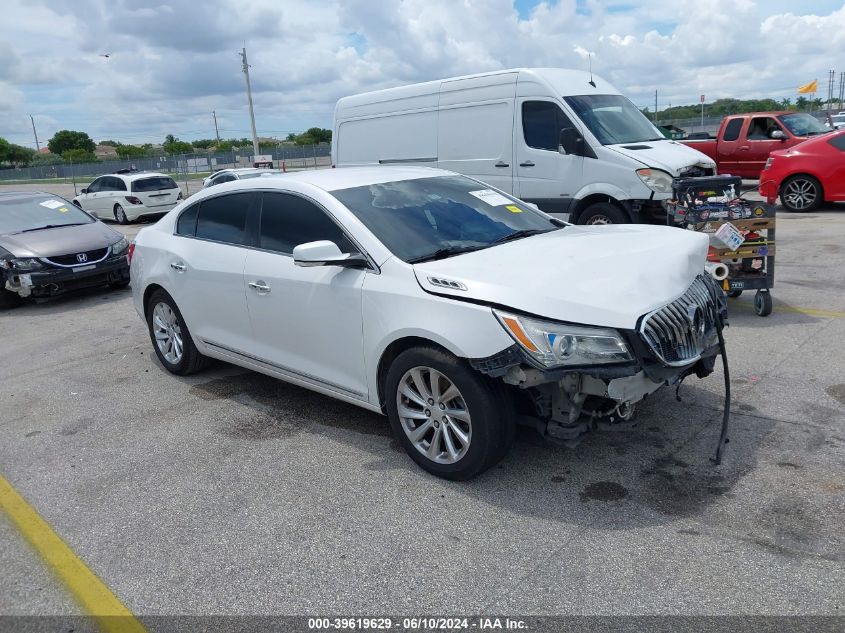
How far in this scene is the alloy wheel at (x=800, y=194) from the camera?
43.6 feet

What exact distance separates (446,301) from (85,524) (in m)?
2.23

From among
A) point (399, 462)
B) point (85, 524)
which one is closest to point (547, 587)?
point (399, 462)

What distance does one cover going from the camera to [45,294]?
9312mm

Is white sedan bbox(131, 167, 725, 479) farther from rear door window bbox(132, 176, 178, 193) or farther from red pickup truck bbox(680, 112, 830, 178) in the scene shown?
rear door window bbox(132, 176, 178, 193)

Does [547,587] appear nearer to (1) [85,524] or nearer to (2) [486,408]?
(2) [486,408]

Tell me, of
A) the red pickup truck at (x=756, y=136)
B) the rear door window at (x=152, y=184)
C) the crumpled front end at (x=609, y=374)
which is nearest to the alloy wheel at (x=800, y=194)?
the red pickup truck at (x=756, y=136)

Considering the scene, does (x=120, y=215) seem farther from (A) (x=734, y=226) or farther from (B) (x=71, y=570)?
(B) (x=71, y=570)

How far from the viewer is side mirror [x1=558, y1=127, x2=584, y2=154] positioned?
9.34 metres

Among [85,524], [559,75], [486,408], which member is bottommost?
[85,524]

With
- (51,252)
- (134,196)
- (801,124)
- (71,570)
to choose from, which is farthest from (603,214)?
(134,196)

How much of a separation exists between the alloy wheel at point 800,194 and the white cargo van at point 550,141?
190 inches

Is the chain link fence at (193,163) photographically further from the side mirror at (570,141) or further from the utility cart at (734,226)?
the utility cart at (734,226)

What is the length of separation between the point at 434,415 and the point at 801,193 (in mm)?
12224

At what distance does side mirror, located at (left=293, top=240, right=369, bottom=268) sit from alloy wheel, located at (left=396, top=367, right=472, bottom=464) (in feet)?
2.44
